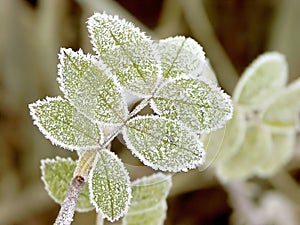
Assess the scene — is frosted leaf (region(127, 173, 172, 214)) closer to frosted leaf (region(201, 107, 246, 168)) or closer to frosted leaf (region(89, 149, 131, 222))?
frosted leaf (region(89, 149, 131, 222))

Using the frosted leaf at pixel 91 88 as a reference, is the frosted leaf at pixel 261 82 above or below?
below

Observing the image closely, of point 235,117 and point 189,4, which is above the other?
point 235,117

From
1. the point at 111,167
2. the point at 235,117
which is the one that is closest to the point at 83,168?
the point at 111,167

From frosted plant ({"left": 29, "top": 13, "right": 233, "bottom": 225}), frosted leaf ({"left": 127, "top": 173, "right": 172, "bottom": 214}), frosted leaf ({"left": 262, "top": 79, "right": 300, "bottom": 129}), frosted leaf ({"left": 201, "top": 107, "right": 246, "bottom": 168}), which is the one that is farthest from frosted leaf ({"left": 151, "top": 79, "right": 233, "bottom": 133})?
frosted leaf ({"left": 262, "top": 79, "right": 300, "bottom": 129})

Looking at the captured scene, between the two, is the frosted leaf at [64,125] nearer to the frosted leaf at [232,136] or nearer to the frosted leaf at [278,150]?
the frosted leaf at [232,136]

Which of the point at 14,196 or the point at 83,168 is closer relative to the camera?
the point at 83,168

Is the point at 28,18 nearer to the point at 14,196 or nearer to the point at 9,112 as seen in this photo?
the point at 9,112

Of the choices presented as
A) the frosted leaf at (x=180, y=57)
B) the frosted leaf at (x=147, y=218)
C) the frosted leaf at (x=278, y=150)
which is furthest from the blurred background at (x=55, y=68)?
the frosted leaf at (x=180, y=57)

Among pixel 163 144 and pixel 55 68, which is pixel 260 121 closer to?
pixel 163 144
